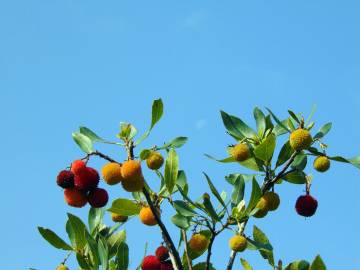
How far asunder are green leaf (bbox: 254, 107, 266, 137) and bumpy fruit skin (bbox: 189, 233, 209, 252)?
2.01 ft

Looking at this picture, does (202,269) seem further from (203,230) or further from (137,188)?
(137,188)

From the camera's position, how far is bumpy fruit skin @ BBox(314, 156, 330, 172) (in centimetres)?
354

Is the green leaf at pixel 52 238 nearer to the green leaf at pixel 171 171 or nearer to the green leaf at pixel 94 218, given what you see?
the green leaf at pixel 94 218

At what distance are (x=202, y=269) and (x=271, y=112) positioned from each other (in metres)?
0.86

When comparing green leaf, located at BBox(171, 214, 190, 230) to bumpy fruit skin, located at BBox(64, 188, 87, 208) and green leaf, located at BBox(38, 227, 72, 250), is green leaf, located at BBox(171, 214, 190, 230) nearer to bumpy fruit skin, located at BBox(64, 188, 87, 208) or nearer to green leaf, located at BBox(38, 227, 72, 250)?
bumpy fruit skin, located at BBox(64, 188, 87, 208)

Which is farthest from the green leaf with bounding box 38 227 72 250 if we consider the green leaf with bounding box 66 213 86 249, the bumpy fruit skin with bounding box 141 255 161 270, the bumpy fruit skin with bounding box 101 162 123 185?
the bumpy fruit skin with bounding box 101 162 123 185

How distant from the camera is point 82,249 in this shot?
3.91 meters

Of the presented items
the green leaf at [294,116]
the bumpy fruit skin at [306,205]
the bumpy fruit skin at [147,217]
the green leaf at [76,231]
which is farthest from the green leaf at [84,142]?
the bumpy fruit skin at [306,205]

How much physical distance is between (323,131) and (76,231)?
134cm

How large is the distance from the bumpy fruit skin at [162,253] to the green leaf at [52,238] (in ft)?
2.06

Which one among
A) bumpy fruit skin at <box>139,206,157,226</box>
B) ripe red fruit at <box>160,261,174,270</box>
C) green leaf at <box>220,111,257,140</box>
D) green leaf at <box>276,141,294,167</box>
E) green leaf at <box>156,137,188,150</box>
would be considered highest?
green leaf at <box>220,111,257,140</box>

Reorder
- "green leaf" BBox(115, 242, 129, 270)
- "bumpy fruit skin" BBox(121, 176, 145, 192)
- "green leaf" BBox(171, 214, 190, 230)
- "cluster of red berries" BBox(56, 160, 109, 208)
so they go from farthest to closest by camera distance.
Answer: "green leaf" BBox(115, 242, 129, 270) → "cluster of red berries" BBox(56, 160, 109, 208) → "green leaf" BBox(171, 214, 190, 230) → "bumpy fruit skin" BBox(121, 176, 145, 192)

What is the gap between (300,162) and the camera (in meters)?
3.62

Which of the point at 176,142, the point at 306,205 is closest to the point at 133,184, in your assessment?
the point at 176,142
